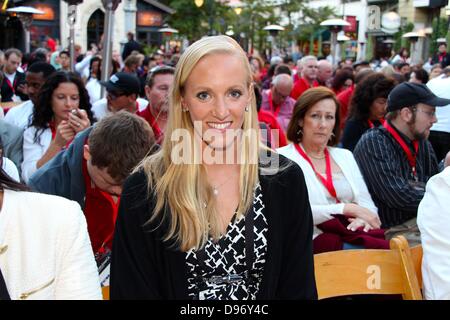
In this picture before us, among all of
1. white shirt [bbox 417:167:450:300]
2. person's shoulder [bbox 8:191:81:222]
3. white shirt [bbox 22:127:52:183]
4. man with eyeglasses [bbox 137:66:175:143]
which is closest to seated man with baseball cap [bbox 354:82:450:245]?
white shirt [bbox 417:167:450:300]

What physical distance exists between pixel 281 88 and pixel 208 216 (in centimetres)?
539

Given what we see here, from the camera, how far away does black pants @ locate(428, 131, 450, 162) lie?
6.45m

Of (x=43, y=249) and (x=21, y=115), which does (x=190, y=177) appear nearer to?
(x=43, y=249)

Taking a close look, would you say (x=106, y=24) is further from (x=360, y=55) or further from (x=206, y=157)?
(x=360, y=55)

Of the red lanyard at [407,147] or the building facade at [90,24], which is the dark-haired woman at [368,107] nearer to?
the red lanyard at [407,147]

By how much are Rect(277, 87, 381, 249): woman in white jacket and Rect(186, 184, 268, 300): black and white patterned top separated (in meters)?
1.79

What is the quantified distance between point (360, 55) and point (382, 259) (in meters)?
24.4

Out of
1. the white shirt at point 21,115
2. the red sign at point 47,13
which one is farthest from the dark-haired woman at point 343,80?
the red sign at point 47,13

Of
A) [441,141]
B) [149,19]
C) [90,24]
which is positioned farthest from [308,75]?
[90,24]

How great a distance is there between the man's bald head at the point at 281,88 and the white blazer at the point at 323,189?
3.23 metres

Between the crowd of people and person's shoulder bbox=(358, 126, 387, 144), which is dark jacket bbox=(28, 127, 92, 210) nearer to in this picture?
the crowd of people

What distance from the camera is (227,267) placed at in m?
2.05
